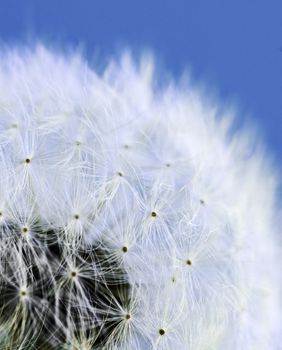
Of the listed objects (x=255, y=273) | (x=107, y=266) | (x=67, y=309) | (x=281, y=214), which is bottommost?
(x=67, y=309)

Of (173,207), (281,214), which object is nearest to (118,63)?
(173,207)

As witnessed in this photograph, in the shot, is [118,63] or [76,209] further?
[118,63]

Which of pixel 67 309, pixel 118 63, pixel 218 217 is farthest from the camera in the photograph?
pixel 118 63

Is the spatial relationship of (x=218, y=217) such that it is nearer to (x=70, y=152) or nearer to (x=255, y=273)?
(x=255, y=273)

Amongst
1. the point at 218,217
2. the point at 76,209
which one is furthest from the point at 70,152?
the point at 218,217

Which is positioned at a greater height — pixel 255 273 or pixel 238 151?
pixel 238 151

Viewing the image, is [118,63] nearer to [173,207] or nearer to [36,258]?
[173,207]

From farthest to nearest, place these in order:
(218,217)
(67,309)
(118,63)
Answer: (118,63), (218,217), (67,309)
